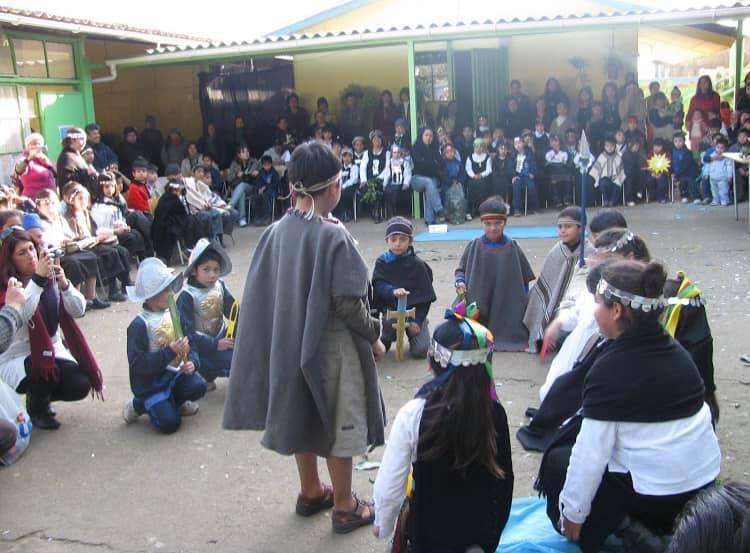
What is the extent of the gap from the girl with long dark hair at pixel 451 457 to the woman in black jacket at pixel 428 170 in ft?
32.1

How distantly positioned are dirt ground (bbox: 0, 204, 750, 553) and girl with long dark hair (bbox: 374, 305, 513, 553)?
719mm

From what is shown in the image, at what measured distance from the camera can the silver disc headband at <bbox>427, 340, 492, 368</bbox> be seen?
2768 millimetres

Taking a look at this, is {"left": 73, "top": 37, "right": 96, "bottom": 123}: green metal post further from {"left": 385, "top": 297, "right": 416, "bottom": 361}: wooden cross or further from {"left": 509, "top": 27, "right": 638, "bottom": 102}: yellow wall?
{"left": 385, "top": 297, "right": 416, "bottom": 361}: wooden cross

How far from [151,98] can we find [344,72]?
3850mm

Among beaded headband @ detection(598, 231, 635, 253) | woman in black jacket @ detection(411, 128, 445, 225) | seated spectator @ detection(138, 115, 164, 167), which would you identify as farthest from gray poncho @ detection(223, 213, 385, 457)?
seated spectator @ detection(138, 115, 164, 167)

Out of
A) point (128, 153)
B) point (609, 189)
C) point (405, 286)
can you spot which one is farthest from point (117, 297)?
point (609, 189)

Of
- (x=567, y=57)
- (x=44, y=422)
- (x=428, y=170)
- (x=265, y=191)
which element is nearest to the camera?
(x=44, y=422)

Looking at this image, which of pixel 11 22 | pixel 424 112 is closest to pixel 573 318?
pixel 11 22

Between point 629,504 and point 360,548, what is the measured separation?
1136 millimetres

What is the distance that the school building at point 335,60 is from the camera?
39.3ft

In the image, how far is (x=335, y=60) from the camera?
16.1 m

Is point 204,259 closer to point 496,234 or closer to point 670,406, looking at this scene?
point 496,234

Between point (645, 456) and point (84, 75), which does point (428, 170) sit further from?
point (645, 456)

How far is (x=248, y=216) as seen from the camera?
45.0 feet
